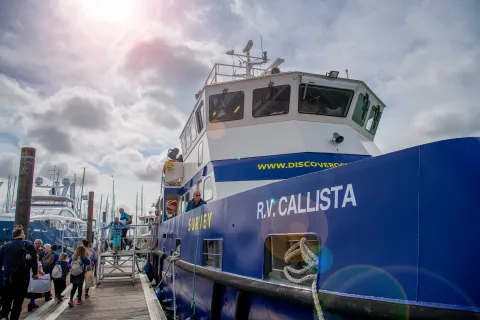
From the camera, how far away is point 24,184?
9.02m

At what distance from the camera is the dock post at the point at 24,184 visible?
355 inches

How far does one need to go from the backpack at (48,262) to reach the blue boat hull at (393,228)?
20.7 feet

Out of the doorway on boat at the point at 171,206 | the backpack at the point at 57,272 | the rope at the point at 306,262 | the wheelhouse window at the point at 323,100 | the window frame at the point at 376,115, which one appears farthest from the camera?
the doorway on boat at the point at 171,206

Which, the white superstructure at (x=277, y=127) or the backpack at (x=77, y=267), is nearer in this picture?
the white superstructure at (x=277, y=127)

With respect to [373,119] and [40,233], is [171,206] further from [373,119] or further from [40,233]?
[40,233]

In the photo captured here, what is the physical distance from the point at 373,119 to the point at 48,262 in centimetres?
726

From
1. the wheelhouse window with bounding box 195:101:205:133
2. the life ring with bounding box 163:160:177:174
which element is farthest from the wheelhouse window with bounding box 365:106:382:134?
the life ring with bounding box 163:160:177:174

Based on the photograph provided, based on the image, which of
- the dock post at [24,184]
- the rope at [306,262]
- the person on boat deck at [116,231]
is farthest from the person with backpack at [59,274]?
the rope at [306,262]

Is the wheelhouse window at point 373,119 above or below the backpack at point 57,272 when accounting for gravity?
above

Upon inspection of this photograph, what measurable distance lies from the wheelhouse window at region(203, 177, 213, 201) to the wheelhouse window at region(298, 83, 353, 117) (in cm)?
189

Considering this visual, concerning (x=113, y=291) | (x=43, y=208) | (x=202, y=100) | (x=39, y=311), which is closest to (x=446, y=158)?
(x=202, y=100)

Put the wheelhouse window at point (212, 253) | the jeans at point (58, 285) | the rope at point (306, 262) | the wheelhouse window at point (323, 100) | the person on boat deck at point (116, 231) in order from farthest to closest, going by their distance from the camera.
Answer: the person on boat deck at point (116, 231) → the jeans at point (58, 285) → the wheelhouse window at point (323, 100) → the wheelhouse window at point (212, 253) → the rope at point (306, 262)

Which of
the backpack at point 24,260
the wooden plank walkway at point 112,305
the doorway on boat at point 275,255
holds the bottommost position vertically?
the wooden plank walkway at point 112,305

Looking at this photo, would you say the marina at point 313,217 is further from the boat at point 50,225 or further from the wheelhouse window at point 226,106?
the boat at point 50,225
